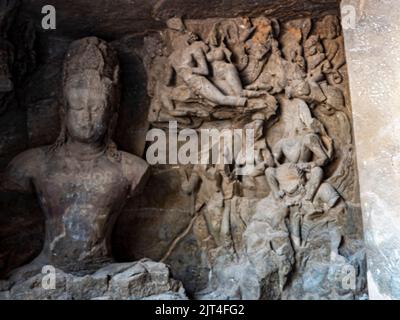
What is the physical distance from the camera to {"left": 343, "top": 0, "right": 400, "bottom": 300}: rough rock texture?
10.0ft

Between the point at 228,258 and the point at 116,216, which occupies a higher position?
the point at 116,216

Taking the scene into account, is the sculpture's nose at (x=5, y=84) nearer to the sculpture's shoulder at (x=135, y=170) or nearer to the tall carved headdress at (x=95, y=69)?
the tall carved headdress at (x=95, y=69)

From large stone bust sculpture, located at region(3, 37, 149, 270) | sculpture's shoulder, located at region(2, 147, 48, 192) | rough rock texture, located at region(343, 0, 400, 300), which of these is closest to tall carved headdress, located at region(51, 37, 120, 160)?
large stone bust sculpture, located at region(3, 37, 149, 270)

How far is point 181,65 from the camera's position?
13.4ft

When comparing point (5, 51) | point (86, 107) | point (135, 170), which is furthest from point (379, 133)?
point (5, 51)

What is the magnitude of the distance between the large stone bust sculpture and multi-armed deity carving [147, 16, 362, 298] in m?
0.48

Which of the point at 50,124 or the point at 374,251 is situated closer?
the point at 374,251

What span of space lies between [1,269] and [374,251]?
8.48 feet

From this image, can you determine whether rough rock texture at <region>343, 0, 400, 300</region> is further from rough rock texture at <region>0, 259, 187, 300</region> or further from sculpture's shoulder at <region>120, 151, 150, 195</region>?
sculpture's shoulder at <region>120, 151, 150, 195</region>

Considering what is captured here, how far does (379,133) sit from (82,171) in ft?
6.87

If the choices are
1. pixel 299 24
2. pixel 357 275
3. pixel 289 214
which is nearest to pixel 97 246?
pixel 289 214
